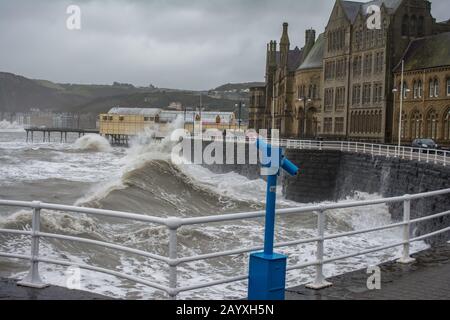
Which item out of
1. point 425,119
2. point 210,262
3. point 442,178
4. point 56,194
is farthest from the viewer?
point 425,119

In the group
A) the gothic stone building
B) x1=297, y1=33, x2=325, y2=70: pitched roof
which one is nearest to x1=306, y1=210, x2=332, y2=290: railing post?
the gothic stone building

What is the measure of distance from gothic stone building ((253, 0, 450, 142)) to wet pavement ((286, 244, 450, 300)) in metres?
51.3

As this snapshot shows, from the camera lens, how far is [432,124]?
2073 inches

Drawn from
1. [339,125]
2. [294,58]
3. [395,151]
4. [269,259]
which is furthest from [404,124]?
[269,259]

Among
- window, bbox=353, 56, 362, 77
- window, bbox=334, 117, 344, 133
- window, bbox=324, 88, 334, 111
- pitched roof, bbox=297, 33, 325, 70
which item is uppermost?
pitched roof, bbox=297, 33, 325, 70

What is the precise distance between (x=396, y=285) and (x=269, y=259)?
91.9 inches

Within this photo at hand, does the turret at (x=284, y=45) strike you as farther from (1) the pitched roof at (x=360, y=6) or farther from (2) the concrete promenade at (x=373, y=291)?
(2) the concrete promenade at (x=373, y=291)

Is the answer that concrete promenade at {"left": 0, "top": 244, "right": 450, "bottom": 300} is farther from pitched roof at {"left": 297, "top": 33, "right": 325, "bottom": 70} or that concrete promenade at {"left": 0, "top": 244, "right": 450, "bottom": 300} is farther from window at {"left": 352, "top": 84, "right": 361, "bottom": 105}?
pitched roof at {"left": 297, "top": 33, "right": 325, "bottom": 70}

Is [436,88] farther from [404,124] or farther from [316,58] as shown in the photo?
[316,58]

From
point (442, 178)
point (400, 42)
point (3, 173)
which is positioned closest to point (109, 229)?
point (442, 178)

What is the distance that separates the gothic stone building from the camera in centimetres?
5928

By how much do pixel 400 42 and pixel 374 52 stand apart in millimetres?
2785
